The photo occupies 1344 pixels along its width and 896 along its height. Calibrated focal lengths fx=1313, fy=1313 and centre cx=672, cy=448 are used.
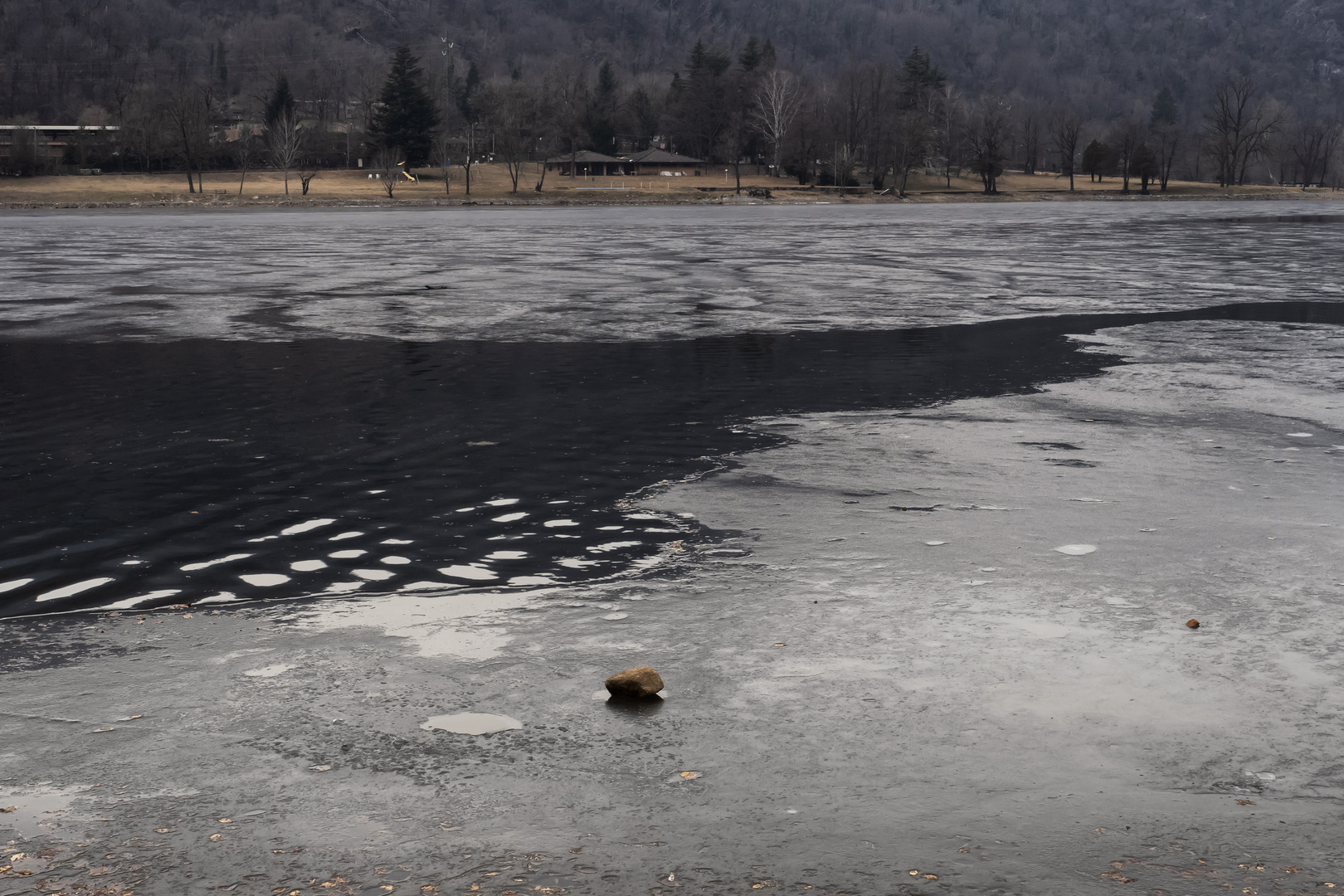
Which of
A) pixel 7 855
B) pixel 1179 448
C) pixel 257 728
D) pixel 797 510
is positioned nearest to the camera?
pixel 7 855

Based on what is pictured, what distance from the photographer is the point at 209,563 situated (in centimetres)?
763

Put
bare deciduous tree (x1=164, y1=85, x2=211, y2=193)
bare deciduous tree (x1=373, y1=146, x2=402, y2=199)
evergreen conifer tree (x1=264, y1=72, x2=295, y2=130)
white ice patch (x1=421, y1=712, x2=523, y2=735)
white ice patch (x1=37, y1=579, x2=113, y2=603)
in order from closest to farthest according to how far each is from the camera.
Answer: white ice patch (x1=421, y1=712, x2=523, y2=735)
white ice patch (x1=37, y1=579, x2=113, y2=603)
bare deciduous tree (x1=373, y1=146, x2=402, y2=199)
bare deciduous tree (x1=164, y1=85, x2=211, y2=193)
evergreen conifer tree (x1=264, y1=72, x2=295, y2=130)

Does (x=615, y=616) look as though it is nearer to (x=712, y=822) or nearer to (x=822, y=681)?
(x=822, y=681)

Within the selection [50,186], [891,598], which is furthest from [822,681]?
[50,186]

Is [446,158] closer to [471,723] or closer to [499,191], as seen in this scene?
[499,191]

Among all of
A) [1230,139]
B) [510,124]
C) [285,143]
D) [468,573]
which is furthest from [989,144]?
[468,573]

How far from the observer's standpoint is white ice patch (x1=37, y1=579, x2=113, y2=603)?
702 centimetres

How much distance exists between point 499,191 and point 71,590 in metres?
115

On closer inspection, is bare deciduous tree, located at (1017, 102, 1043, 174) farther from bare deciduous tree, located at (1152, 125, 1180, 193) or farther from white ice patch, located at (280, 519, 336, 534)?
white ice patch, located at (280, 519, 336, 534)

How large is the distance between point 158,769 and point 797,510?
484 cm

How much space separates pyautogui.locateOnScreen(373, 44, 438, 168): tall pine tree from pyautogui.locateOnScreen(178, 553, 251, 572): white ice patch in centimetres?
12829

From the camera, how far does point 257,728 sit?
5.18m

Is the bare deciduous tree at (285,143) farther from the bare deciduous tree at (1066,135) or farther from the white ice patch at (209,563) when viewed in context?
Result: the white ice patch at (209,563)

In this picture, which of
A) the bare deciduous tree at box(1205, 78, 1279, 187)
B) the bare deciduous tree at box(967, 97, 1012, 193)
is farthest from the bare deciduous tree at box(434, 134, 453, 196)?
the bare deciduous tree at box(1205, 78, 1279, 187)
